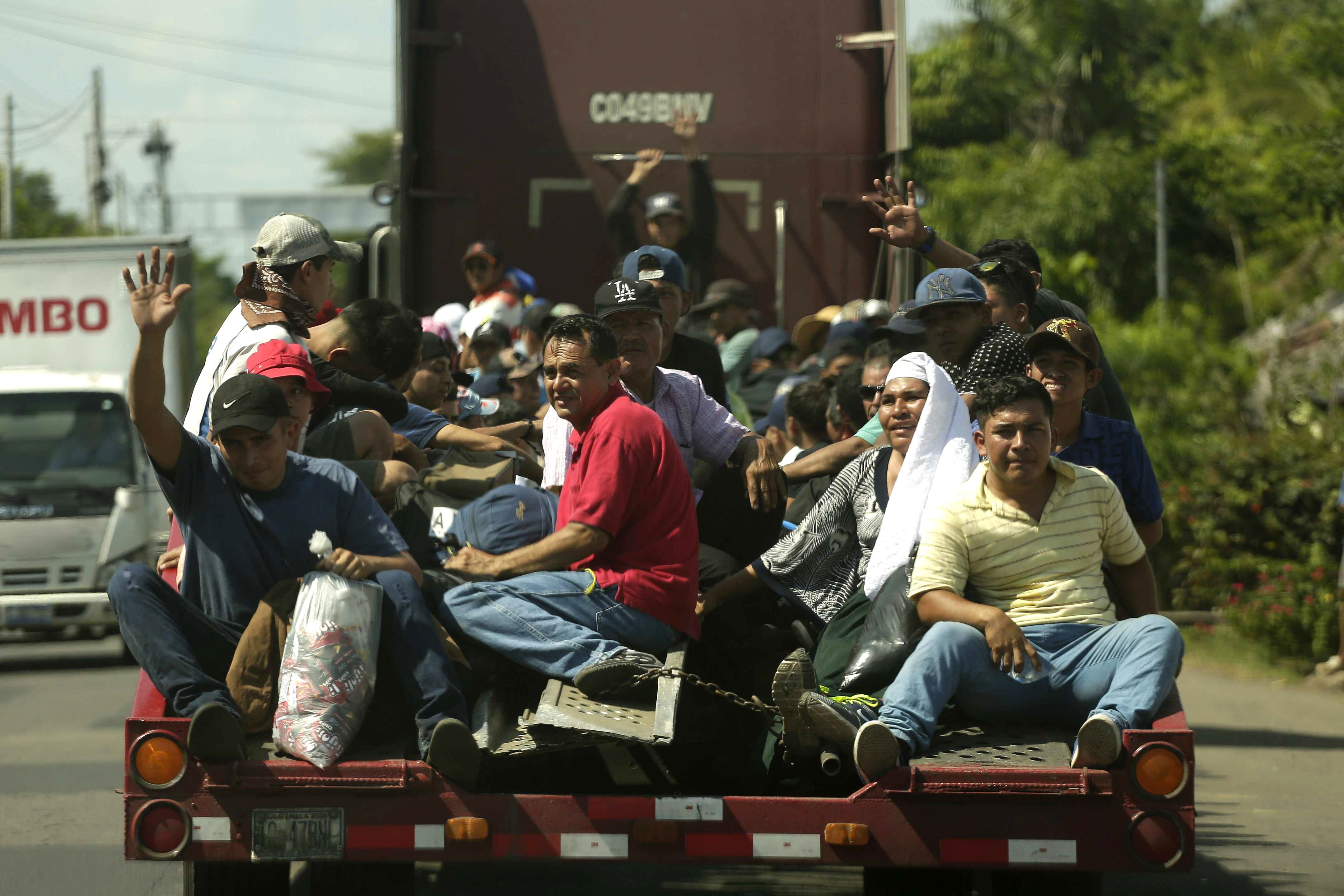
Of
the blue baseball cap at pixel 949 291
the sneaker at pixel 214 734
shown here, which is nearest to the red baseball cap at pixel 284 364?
the sneaker at pixel 214 734

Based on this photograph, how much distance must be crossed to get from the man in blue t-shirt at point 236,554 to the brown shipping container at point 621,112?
207 inches

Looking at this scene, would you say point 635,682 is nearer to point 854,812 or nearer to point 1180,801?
point 854,812

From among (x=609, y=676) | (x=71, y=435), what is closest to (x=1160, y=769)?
(x=609, y=676)

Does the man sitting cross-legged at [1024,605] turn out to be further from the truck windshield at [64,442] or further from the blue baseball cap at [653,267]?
the truck windshield at [64,442]

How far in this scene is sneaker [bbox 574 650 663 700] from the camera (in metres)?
4.61

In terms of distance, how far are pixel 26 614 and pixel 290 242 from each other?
9.05m

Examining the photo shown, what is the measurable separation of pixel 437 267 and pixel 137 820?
19.9 ft

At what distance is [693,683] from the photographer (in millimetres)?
4695

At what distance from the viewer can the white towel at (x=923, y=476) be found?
5145mm

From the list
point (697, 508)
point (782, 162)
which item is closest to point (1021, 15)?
point (782, 162)

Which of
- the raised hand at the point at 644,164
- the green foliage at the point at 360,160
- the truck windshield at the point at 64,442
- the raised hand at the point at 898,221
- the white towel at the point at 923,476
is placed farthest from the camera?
the green foliage at the point at 360,160

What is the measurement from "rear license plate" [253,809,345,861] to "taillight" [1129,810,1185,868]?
2.03m

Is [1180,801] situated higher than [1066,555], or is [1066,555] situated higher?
[1066,555]

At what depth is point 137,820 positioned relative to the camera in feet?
14.5
